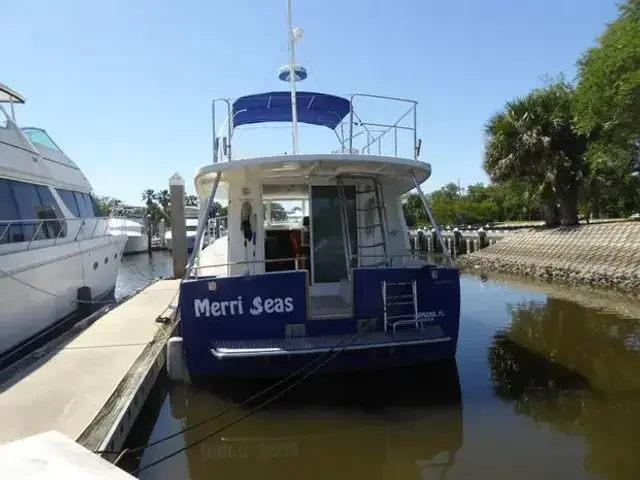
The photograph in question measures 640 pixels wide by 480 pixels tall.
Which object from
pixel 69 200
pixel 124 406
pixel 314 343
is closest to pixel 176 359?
pixel 124 406

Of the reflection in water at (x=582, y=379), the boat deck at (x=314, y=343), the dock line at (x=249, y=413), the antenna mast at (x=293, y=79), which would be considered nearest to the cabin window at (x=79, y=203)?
the antenna mast at (x=293, y=79)

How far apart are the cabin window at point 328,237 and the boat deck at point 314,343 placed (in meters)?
1.63

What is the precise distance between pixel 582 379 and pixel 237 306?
494 centimetres

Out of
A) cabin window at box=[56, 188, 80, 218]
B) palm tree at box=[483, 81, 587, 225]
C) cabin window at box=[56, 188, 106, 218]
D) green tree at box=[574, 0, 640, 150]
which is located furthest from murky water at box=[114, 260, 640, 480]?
palm tree at box=[483, 81, 587, 225]

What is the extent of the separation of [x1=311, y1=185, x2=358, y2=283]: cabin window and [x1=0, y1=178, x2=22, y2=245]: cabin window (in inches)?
207

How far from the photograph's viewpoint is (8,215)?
8852 mm

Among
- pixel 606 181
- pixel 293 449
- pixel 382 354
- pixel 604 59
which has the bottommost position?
pixel 293 449

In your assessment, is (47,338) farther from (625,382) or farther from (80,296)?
(625,382)

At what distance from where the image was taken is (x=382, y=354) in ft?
20.1

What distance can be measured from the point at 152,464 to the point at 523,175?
843 inches

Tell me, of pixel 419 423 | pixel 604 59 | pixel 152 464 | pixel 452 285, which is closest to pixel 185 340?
pixel 152 464

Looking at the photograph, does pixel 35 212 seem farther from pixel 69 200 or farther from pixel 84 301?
pixel 69 200

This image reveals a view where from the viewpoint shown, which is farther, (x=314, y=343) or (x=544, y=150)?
(x=544, y=150)

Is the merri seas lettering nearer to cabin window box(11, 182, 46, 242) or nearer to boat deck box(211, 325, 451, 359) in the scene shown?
boat deck box(211, 325, 451, 359)
